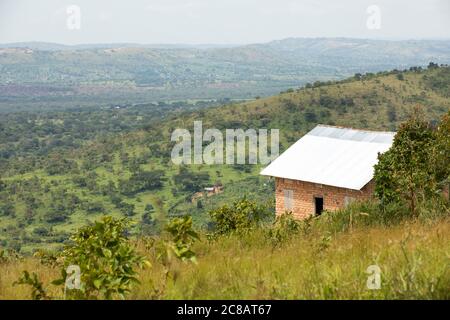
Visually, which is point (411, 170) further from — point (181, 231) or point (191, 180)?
point (191, 180)

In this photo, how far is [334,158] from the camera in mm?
25578

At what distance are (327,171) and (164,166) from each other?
61.4m

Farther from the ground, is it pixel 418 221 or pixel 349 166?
pixel 418 221

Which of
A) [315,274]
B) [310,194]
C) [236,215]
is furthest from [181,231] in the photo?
[310,194]

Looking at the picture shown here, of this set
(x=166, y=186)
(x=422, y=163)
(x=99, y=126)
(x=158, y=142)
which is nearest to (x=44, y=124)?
(x=99, y=126)

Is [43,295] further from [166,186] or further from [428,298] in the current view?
[166,186]

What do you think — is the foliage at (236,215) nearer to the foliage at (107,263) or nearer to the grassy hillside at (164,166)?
the foliage at (107,263)

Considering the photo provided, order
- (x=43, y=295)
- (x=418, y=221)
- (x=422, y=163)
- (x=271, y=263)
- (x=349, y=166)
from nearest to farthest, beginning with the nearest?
(x=43, y=295), (x=271, y=263), (x=418, y=221), (x=422, y=163), (x=349, y=166)

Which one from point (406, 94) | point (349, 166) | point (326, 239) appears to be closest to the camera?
point (326, 239)

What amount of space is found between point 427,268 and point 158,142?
91.5 metres

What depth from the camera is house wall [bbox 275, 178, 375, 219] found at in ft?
78.5

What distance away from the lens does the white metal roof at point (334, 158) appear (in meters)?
24.0

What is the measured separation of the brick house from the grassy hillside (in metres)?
23.8

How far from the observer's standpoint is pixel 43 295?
14.2ft
